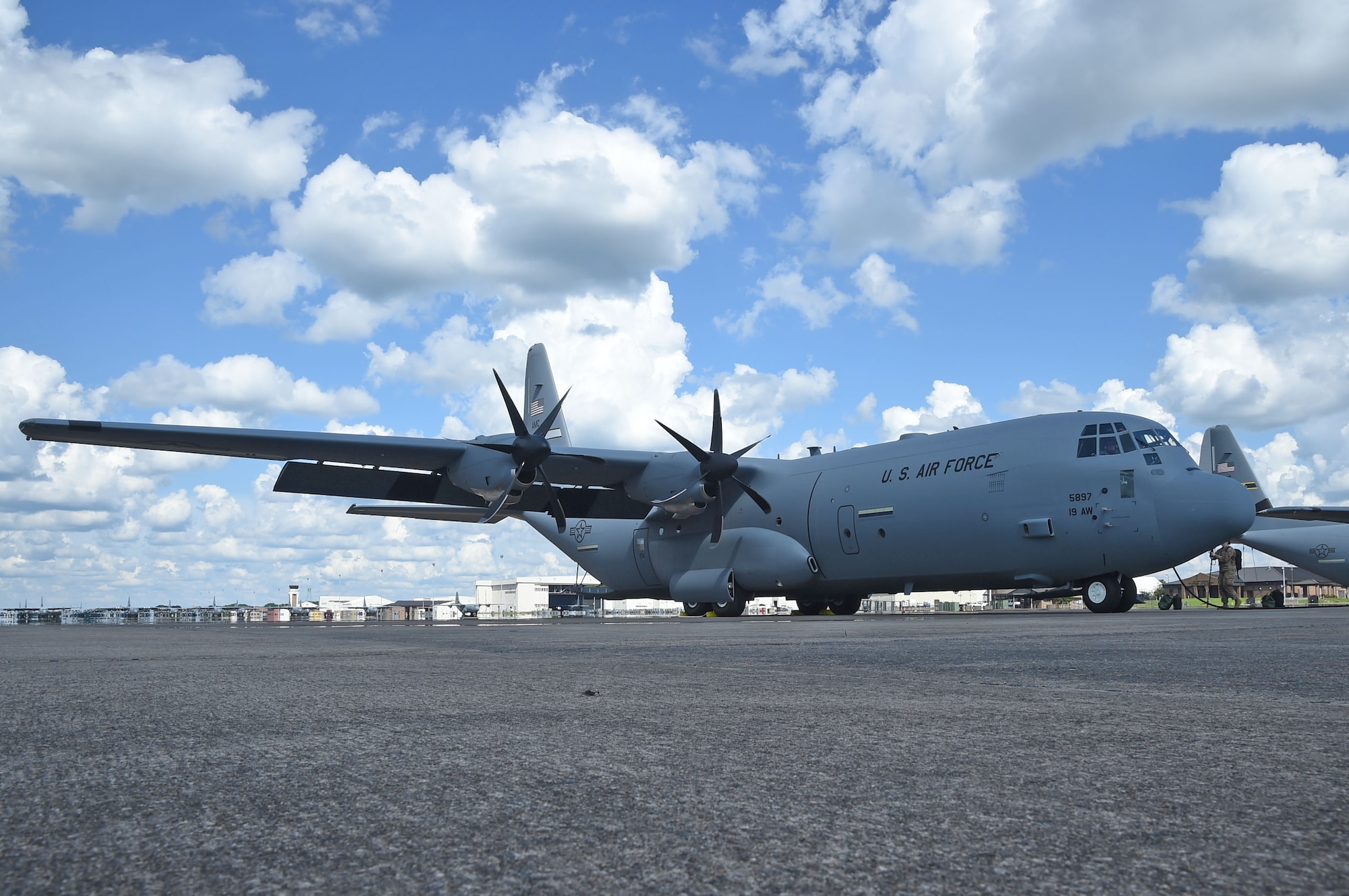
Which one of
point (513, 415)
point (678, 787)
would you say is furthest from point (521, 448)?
point (678, 787)

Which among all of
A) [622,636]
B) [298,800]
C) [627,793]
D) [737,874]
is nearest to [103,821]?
[298,800]

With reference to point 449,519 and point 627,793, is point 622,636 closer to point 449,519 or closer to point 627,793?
point 627,793

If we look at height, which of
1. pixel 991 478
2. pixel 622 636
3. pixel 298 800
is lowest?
pixel 622 636

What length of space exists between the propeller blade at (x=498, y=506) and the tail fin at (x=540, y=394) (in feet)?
37.8

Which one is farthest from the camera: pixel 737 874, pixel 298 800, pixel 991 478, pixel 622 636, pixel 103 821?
pixel 991 478

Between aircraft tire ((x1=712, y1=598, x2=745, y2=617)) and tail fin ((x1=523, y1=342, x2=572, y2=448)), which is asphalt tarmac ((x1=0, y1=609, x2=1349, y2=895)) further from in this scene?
tail fin ((x1=523, y1=342, x2=572, y2=448))

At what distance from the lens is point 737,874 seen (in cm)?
122

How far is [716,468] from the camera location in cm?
2177

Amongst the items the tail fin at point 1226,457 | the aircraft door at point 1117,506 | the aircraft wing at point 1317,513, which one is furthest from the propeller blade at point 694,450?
the tail fin at point 1226,457

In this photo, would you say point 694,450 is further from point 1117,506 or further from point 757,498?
point 1117,506

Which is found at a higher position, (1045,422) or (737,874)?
(1045,422)

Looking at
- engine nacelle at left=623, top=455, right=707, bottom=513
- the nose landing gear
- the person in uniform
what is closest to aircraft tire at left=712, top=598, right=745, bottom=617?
engine nacelle at left=623, top=455, right=707, bottom=513

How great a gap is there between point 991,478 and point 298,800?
61.6ft

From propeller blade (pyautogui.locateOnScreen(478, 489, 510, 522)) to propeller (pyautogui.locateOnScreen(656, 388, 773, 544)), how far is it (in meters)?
4.46
